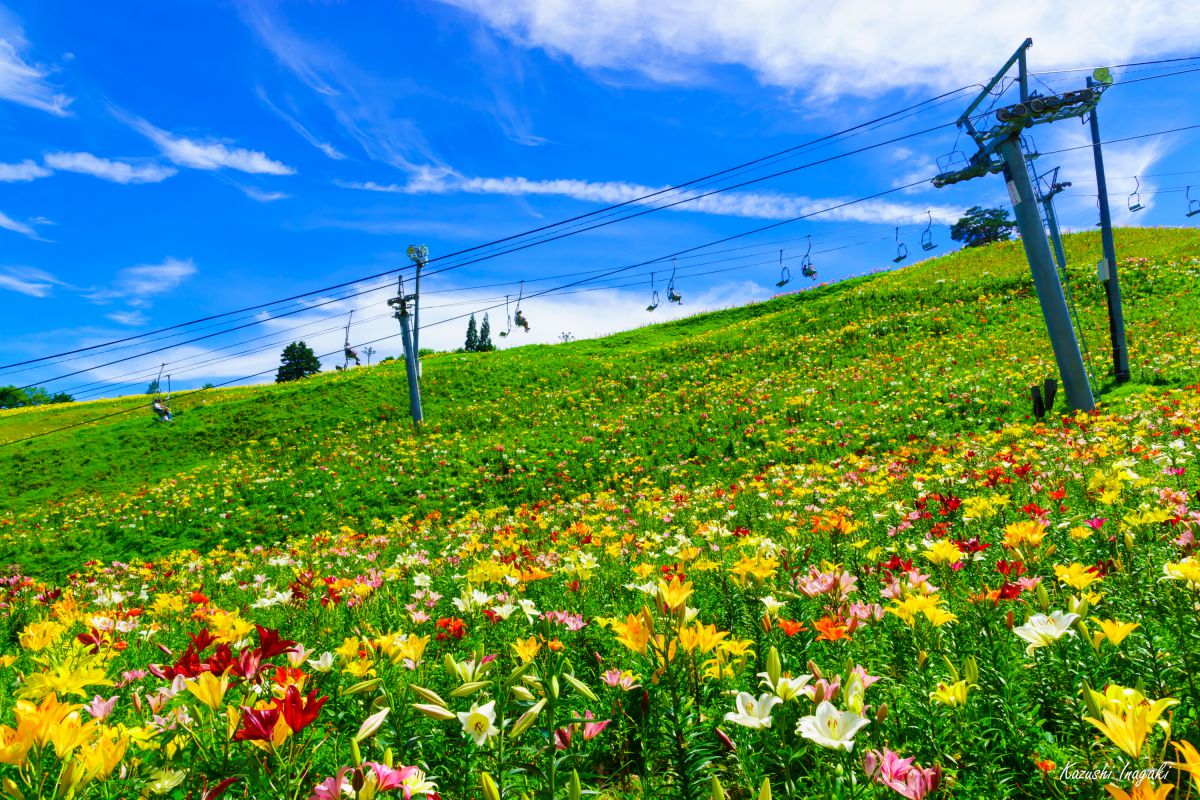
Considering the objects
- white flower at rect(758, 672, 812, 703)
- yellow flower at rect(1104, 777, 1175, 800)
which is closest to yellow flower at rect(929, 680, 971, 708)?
white flower at rect(758, 672, 812, 703)

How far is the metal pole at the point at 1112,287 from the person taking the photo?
11.9m

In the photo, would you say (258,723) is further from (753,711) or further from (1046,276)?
(1046,276)

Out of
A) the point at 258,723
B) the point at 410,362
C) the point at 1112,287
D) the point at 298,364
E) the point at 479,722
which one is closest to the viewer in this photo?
the point at 258,723

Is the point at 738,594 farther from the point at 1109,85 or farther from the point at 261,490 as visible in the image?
the point at 261,490

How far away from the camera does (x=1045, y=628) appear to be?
5.24 feet

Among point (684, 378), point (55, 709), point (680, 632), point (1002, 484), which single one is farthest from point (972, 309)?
point (55, 709)

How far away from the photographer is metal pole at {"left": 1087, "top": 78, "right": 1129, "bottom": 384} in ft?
39.1

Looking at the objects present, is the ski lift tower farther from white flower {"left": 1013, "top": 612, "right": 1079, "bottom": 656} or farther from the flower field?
white flower {"left": 1013, "top": 612, "right": 1079, "bottom": 656}

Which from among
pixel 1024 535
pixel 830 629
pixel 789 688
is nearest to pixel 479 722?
pixel 789 688

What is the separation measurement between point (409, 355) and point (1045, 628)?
20.2 metres

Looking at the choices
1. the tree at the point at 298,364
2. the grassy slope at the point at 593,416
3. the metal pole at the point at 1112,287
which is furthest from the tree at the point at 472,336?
the metal pole at the point at 1112,287

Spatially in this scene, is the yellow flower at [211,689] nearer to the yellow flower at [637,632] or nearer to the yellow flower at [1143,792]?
the yellow flower at [637,632]

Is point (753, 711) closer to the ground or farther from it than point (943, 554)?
closer to the ground

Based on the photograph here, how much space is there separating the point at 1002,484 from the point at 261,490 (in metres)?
15.3
